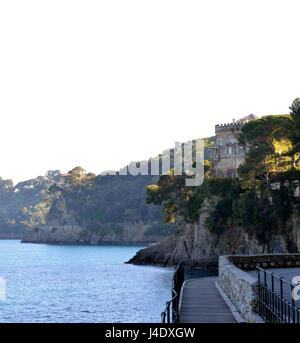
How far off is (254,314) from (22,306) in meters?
35.8

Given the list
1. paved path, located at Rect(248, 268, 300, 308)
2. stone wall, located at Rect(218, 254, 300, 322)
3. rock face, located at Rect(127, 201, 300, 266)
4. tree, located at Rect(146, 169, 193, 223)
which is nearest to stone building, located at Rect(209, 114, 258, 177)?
tree, located at Rect(146, 169, 193, 223)

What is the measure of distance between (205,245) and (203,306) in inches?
2343

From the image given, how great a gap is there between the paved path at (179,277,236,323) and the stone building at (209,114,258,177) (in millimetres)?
64690

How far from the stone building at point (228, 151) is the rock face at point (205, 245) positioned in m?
11.9

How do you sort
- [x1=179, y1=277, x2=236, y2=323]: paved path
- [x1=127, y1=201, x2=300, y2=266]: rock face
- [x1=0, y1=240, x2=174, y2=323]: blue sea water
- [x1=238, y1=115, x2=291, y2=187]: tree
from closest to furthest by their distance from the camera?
[x1=179, y1=277, x2=236, y2=323]: paved path
[x1=0, y1=240, x2=174, y2=323]: blue sea water
[x1=127, y1=201, x2=300, y2=266]: rock face
[x1=238, y1=115, x2=291, y2=187]: tree

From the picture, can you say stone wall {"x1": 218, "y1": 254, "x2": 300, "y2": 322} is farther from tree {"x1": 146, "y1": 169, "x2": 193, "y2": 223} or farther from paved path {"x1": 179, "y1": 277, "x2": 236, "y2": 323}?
tree {"x1": 146, "y1": 169, "x2": 193, "y2": 223}

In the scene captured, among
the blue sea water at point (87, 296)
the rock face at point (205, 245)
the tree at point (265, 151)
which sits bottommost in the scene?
the blue sea water at point (87, 296)

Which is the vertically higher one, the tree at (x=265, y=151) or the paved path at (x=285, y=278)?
the tree at (x=265, y=151)

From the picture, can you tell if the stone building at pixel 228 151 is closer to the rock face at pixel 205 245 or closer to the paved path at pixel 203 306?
the rock face at pixel 205 245

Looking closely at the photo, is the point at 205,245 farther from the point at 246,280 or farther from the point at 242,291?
the point at 246,280

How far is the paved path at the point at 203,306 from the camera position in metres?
18.9

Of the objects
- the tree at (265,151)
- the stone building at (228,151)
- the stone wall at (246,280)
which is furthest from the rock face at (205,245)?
the stone wall at (246,280)

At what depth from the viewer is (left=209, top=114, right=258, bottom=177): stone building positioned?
3691 inches
